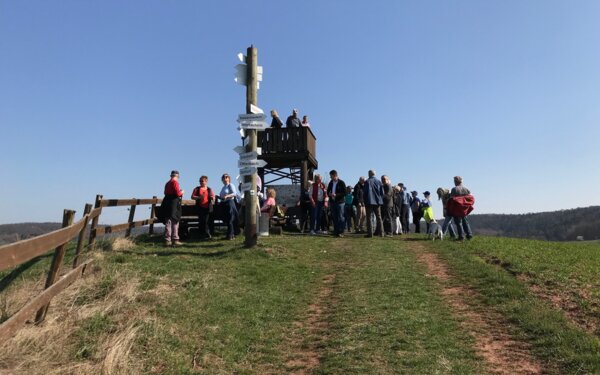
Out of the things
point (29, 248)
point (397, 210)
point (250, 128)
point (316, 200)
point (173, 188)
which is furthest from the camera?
point (397, 210)

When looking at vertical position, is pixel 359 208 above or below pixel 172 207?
above

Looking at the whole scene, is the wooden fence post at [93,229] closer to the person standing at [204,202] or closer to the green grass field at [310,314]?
the green grass field at [310,314]

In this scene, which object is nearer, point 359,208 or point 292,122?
point 359,208

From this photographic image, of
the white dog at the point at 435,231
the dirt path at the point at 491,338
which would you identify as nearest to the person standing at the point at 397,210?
the white dog at the point at 435,231

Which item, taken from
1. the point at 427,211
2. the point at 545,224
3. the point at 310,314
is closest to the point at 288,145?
the point at 427,211

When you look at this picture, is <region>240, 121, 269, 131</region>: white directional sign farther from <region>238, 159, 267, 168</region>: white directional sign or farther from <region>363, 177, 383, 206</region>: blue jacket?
<region>363, 177, 383, 206</region>: blue jacket

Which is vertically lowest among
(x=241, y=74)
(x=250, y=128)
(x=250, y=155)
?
(x=250, y=155)

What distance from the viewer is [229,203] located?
40.3 feet

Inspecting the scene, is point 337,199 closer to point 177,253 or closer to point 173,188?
point 173,188

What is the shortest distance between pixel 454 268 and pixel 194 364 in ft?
19.9

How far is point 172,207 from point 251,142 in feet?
8.28

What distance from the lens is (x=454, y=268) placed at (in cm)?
904

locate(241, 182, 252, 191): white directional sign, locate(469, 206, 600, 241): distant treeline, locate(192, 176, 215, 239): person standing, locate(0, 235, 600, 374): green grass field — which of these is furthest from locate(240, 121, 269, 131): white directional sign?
locate(469, 206, 600, 241): distant treeline

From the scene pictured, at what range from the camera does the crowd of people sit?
11438mm
